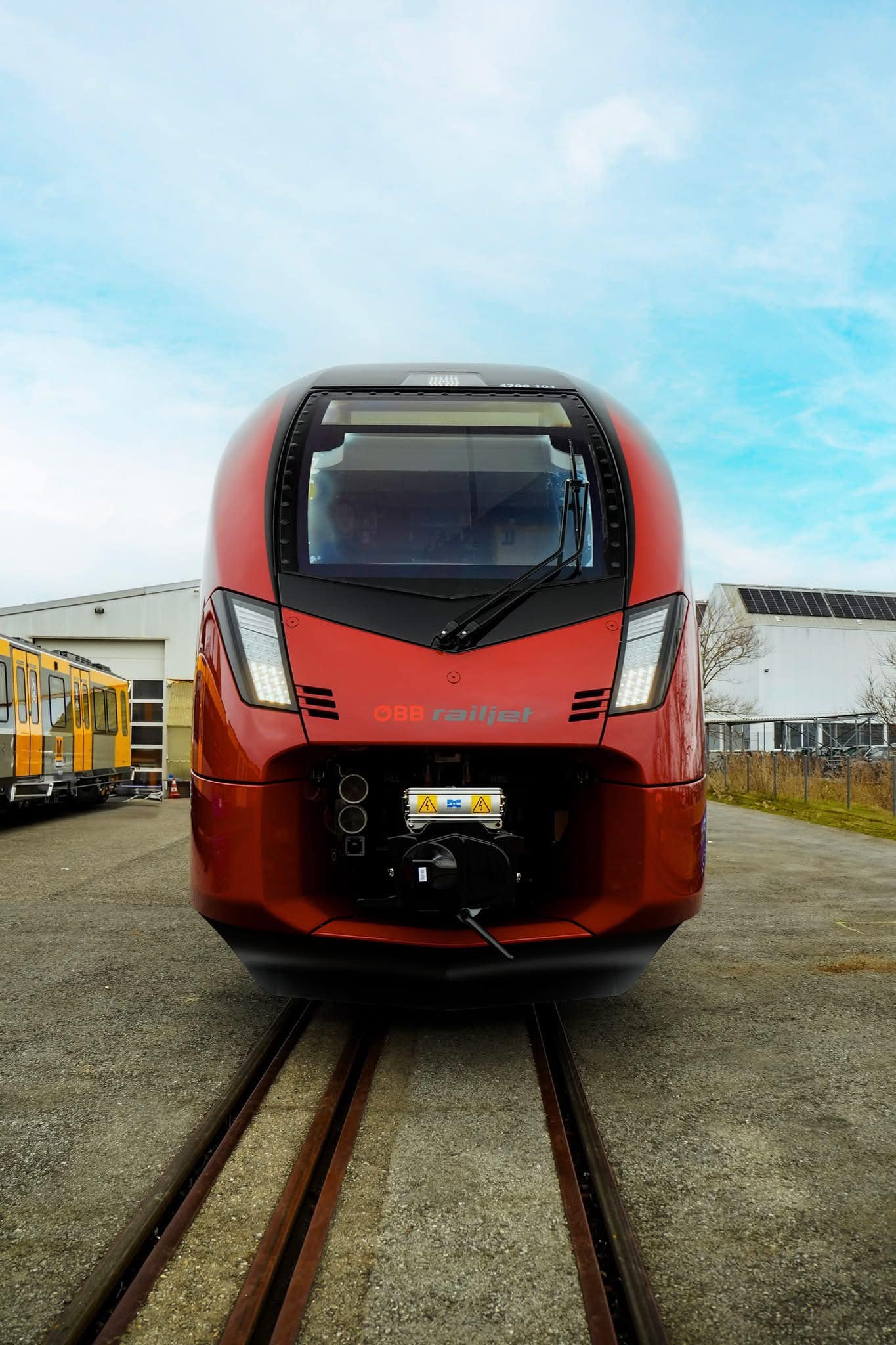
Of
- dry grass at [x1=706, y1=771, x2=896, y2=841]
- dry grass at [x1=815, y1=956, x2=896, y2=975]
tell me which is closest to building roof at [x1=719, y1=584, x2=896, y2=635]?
dry grass at [x1=706, y1=771, x2=896, y2=841]

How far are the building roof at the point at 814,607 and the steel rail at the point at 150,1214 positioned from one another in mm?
40556

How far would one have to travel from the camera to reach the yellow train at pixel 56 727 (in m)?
14.1

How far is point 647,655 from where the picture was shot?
3492 millimetres

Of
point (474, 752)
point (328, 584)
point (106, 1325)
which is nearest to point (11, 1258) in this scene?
point (106, 1325)

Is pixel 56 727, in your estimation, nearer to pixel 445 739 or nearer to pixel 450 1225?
pixel 445 739

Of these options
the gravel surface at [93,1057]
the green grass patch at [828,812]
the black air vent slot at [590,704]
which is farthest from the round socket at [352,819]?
the green grass patch at [828,812]

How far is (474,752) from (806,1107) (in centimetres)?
158

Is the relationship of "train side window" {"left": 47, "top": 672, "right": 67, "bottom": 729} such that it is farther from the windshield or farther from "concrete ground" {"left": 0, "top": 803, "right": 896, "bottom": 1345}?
the windshield

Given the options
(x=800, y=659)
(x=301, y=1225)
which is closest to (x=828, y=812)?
(x=301, y=1225)

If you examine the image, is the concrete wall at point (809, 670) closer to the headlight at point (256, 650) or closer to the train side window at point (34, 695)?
the train side window at point (34, 695)

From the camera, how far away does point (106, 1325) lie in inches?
78.1

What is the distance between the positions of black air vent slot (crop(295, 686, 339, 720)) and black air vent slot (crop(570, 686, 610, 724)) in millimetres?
802

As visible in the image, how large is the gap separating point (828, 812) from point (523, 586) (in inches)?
599

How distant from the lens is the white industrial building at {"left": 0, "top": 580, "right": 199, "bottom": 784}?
982 inches
